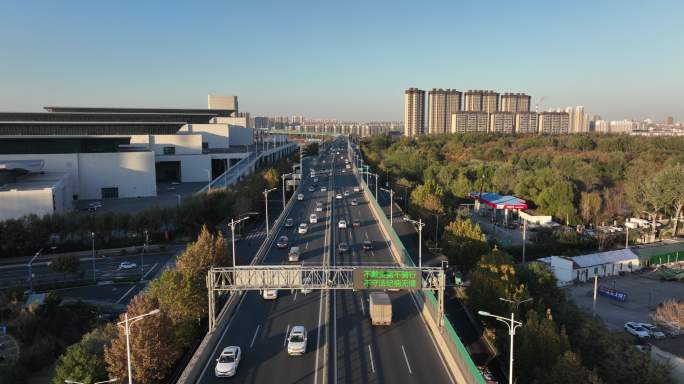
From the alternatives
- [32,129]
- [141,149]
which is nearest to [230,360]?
[141,149]

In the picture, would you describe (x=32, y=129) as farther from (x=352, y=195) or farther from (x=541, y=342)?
(x=541, y=342)

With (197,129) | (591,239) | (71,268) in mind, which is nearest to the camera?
(71,268)

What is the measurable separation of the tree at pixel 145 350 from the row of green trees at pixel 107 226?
23817 mm

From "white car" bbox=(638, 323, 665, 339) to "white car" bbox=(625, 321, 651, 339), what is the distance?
32cm

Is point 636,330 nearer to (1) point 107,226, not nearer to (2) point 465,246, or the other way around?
(2) point 465,246

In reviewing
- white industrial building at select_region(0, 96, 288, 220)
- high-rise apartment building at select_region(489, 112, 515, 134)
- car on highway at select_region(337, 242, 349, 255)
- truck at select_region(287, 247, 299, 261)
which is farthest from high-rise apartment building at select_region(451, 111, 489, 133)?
truck at select_region(287, 247, 299, 261)

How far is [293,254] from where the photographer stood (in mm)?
32125

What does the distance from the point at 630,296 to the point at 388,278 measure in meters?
23.3

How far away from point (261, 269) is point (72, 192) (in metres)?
43.7

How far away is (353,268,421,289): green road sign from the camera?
21.2 metres

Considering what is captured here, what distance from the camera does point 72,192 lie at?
183 ft

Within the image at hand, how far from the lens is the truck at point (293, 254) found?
31.6m

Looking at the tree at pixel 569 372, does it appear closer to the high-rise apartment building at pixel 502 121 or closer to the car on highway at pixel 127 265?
the car on highway at pixel 127 265

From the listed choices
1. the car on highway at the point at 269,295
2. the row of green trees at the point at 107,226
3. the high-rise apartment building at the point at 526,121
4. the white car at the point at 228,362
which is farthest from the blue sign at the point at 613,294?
the high-rise apartment building at the point at 526,121
